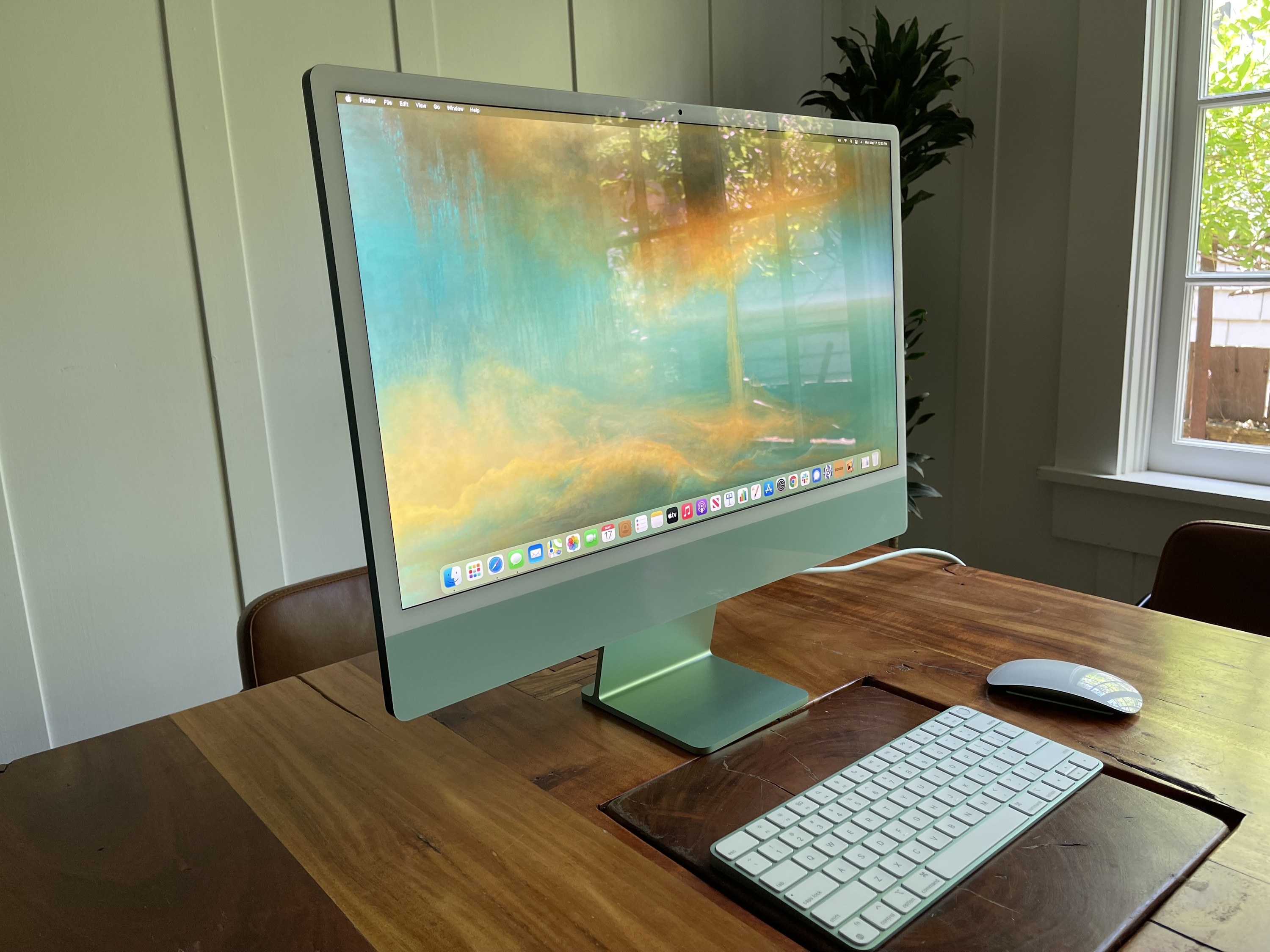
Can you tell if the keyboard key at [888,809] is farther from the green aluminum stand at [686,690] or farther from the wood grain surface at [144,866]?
the wood grain surface at [144,866]

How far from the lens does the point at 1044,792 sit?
2.17 feet

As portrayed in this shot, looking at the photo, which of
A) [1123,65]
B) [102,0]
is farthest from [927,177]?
[102,0]

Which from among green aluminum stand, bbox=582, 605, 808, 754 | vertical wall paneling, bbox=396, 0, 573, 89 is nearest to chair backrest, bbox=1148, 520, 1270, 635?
green aluminum stand, bbox=582, 605, 808, 754

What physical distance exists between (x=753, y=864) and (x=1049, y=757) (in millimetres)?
292

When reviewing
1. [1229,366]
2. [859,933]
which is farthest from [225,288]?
[1229,366]

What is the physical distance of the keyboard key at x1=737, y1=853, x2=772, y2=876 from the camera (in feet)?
1.89

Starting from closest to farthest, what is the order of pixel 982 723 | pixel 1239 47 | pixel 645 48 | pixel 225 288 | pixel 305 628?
pixel 982 723
pixel 305 628
pixel 225 288
pixel 1239 47
pixel 645 48

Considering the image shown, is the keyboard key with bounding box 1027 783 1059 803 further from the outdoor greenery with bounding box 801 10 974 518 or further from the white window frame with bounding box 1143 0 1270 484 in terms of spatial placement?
the white window frame with bounding box 1143 0 1270 484

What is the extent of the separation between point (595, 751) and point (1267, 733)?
1.92ft

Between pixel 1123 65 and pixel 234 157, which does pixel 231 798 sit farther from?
pixel 1123 65

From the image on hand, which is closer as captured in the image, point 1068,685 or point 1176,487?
point 1068,685

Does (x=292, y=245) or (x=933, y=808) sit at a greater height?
(x=292, y=245)

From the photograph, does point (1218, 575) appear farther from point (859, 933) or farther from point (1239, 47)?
point (1239, 47)

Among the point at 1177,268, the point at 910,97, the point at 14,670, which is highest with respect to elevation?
the point at 910,97
